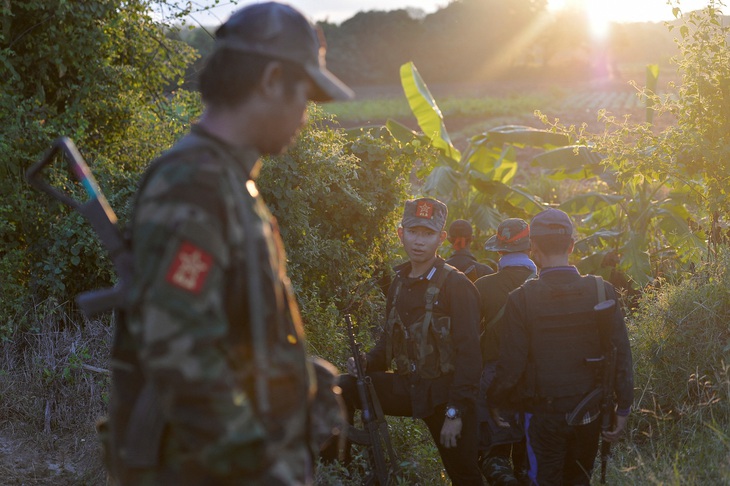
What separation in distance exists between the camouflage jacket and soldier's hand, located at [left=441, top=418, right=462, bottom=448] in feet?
8.47

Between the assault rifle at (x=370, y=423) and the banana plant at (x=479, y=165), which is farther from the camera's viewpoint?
the banana plant at (x=479, y=165)

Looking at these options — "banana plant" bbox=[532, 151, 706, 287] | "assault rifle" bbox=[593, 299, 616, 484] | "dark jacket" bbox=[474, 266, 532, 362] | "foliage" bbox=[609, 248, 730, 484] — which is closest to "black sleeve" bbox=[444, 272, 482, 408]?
"assault rifle" bbox=[593, 299, 616, 484]

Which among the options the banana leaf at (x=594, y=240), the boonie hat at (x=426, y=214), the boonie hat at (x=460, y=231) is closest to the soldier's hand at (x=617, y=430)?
the boonie hat at (x=426, y=214)

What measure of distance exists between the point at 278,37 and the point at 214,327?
2.68 ft

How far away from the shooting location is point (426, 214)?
16.9 feet

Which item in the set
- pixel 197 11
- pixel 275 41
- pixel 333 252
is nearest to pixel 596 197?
pixel 333 252

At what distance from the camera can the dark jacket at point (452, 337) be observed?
4.69m

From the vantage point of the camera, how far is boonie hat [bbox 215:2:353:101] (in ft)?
6.97

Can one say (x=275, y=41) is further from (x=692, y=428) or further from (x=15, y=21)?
(x=15, y=21)

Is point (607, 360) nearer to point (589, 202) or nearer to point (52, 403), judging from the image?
point (52, 403)

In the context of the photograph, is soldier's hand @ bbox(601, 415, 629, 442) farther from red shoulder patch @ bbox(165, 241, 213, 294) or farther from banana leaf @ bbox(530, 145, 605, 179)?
banana leaf @ bbox(530, 145, 605, 179)

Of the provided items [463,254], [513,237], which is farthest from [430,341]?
[463,254]

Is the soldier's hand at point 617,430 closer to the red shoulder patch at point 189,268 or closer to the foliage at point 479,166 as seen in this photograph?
the red shoulder patch at point 189,268

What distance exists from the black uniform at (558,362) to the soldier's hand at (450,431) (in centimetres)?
35
